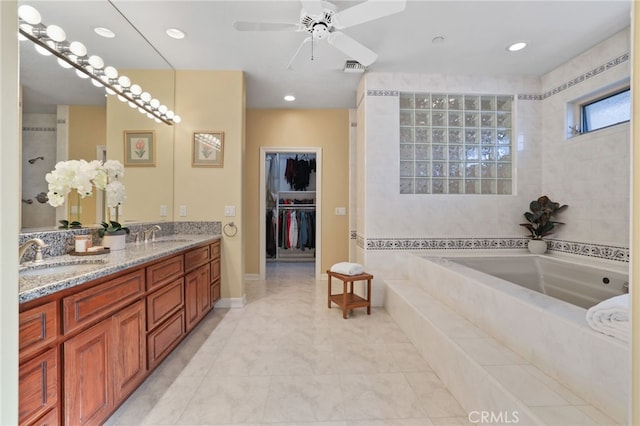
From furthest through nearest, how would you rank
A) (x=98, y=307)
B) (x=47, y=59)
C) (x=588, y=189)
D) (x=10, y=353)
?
(x=588, y=189) → (x=47, y=59) → (x=98, y=307) → (x=10, y=353)

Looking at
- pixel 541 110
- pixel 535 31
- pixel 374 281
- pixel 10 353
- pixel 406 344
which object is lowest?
pixel 406 344

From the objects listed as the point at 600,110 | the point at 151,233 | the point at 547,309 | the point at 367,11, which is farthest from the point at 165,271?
the point at 600,110

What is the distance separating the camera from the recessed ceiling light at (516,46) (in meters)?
2.52

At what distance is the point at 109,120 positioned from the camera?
2.21 meters

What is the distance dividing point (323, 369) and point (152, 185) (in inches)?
90.8

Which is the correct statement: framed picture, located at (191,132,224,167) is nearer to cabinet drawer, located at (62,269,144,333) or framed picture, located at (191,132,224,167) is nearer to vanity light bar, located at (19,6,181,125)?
vanity light bar, located at (19,6,181,125)

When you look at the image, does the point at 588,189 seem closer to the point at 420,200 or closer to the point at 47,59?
the point at 420,200

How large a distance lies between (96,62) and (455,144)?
11.0 ft

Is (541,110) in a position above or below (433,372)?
above

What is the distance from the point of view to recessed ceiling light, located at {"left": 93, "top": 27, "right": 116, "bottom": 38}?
85.4 inches

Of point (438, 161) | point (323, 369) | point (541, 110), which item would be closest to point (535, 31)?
point (541, 110)

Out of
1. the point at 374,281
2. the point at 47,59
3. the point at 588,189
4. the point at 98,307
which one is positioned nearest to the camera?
the point at 98,307

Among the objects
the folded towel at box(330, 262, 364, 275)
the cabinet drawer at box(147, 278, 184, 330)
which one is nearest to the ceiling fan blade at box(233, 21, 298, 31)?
the cabinet drawer at box(147, 278, 184, 330)

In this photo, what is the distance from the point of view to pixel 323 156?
4.21 m
